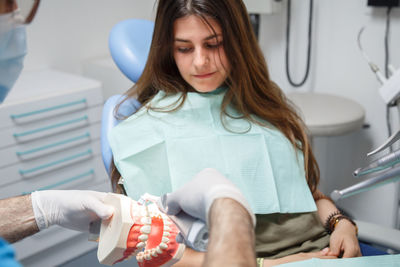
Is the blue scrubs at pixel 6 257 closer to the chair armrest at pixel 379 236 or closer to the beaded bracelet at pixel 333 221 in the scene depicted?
the beaded bracelet at pixel 333 221

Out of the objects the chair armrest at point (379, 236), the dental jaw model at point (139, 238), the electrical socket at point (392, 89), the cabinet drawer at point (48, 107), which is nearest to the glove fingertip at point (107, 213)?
the dental jaw model at point (139, 238)

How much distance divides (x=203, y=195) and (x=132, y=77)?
0.79 meters

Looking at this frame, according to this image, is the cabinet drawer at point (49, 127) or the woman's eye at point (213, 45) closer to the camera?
the woman's eye at point (213, 45)

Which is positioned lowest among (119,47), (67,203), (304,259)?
(304,259)

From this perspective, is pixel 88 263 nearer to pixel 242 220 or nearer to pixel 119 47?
pixel 119 47

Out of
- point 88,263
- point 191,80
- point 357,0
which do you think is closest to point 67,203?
point 191,80

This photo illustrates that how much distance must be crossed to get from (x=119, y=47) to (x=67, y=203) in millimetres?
629

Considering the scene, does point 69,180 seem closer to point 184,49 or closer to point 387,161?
point 184,49

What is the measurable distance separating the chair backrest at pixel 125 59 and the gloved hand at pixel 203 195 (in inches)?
21.0

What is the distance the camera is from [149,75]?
1279 mm

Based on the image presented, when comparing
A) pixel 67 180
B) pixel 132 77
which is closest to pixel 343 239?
pixel 132 77

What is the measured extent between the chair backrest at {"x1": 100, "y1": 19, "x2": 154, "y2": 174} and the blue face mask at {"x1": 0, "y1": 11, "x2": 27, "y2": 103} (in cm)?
56

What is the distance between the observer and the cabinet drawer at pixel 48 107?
5.78 ft

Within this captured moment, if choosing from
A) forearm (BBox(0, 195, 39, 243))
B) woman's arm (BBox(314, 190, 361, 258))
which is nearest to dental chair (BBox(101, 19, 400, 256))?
woman's arm (BBox(314, 190, 361, 258))
